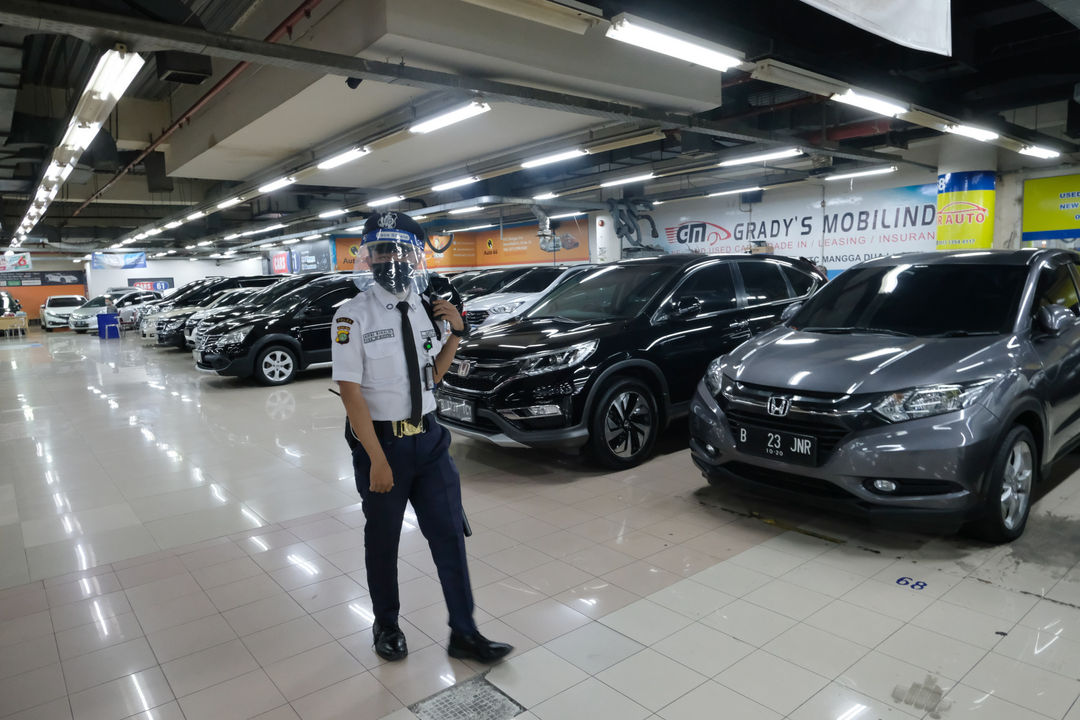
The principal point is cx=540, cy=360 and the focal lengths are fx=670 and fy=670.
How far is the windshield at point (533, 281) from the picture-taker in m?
10.8

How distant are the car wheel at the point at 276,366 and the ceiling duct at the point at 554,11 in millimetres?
6879

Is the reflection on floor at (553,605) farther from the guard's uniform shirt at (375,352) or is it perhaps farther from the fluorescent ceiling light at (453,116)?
the fluorescent ceiling light at (453,116)

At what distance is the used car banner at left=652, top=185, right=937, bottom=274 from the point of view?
518 inches

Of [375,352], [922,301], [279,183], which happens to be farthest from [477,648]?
[279,183]

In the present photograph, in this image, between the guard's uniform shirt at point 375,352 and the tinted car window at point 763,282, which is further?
the tinted car window at point 763,282

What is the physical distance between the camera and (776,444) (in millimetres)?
3574

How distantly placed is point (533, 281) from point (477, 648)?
872 centimetres

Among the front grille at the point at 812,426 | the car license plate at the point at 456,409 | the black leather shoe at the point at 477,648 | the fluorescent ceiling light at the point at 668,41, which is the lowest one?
the black leather shoe at the point at 477,648

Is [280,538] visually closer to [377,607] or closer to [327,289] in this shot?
[377,607]

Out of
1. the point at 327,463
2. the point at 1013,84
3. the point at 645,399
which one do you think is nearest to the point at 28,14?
the point at 327,463

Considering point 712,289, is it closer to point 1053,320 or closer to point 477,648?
point 1053,320

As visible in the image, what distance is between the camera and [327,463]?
18.8 ft

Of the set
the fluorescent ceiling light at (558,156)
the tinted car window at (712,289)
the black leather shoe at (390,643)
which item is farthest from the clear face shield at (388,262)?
the fluorescent ceiling light at (558,156)

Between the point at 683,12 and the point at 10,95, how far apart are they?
6.10 meters
